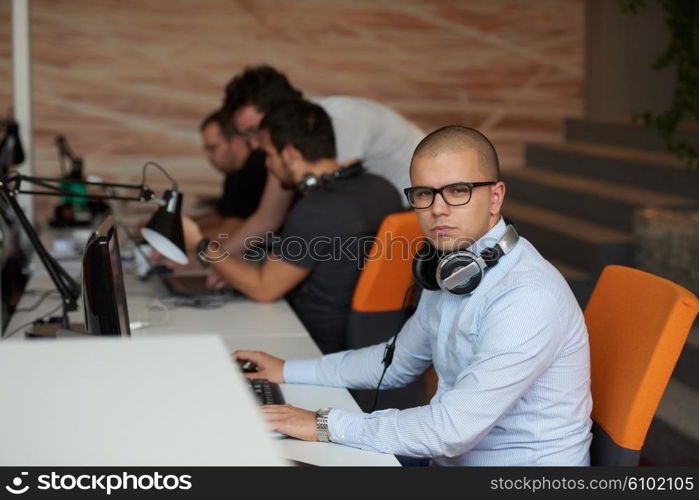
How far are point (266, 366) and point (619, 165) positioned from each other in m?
3.66

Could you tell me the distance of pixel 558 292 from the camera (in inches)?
66.4

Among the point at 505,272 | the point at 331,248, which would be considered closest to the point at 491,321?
the point at 505,272

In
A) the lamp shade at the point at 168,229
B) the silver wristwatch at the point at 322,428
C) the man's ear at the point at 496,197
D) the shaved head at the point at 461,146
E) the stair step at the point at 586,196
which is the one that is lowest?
the stair step at the point at 586,196

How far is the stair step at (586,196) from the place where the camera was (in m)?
4.66

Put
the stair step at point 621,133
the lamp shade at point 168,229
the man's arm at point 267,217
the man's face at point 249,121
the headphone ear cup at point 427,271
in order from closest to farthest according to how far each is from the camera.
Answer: the headphone ear cup at point 427,271
the lamp shade at point 168,229
the man's arm at point 267,217
the man's face at point 249,121
the stair step at point 621,133

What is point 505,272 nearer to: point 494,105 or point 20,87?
point 20,87

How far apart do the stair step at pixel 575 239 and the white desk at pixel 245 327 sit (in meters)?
1.98

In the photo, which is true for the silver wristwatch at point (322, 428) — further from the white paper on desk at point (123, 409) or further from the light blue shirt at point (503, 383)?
the white paper on desk at point (123, 409)

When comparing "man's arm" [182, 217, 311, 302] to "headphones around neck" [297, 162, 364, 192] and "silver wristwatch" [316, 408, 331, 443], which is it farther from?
"silver wristwatch" [316, 408, 331, 443]

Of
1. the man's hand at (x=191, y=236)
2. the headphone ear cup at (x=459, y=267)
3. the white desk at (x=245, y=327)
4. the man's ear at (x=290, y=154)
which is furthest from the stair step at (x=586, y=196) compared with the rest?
the headphone ear cup at (x=459, y=267)

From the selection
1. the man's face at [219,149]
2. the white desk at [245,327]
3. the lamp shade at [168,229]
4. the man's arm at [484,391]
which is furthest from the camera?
the man's face at [219,149]

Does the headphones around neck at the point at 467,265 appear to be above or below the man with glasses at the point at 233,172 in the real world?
above

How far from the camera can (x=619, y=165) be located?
17.4 ft

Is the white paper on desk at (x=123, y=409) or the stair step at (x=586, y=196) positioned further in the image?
the stair step at (x=586, y=196)
